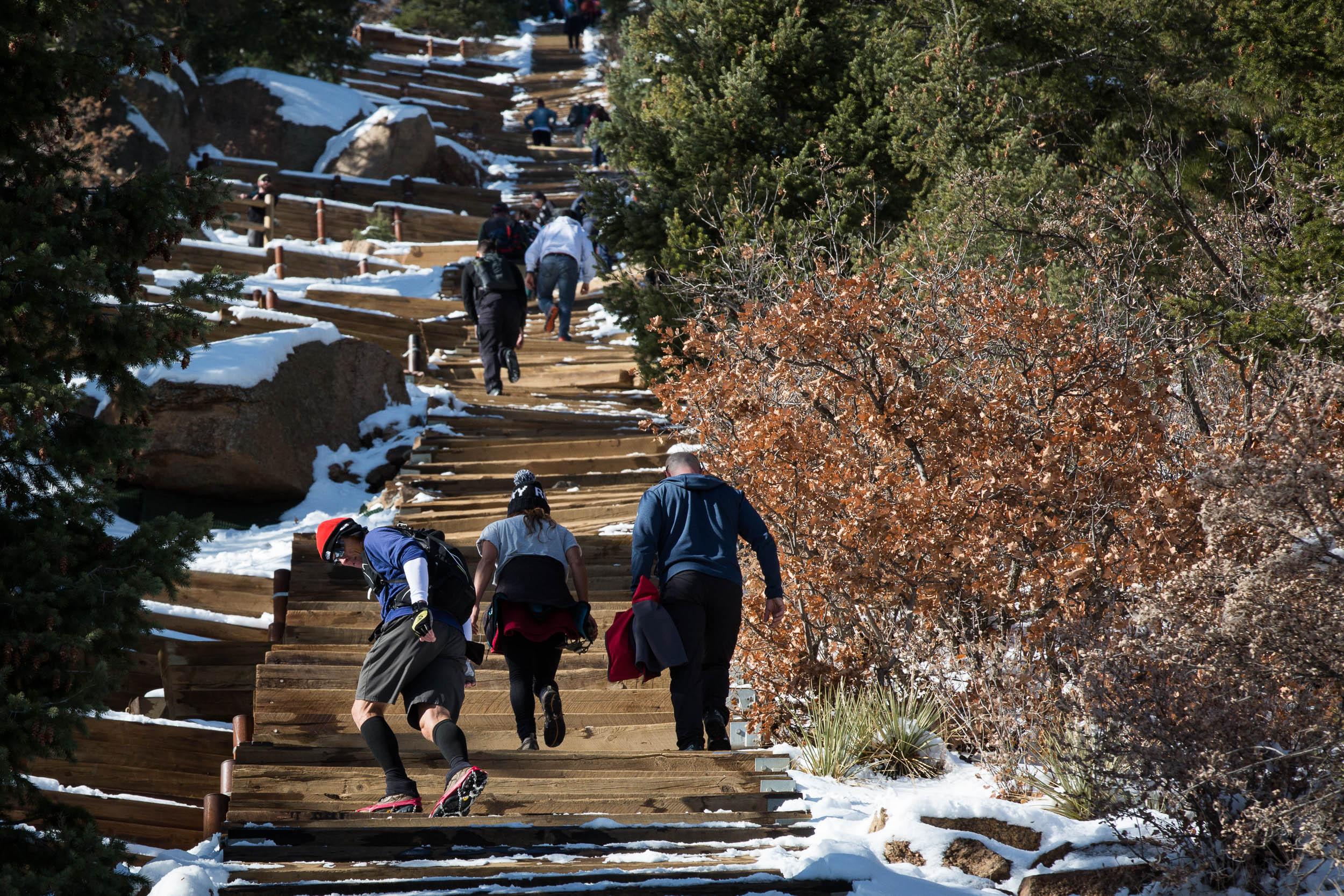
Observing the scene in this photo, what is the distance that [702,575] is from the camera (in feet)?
22.2

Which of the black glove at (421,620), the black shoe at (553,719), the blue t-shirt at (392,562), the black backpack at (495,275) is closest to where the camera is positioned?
the black glove at (421,620)

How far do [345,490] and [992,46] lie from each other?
30.8ft

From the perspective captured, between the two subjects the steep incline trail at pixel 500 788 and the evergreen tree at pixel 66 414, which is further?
the evergreen tree at pixel 66 414

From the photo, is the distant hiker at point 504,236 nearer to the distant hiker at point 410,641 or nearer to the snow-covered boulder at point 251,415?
the snow-covered boulder at point 251,415

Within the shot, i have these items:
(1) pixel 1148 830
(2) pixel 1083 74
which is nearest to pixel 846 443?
(1) pixel 1148 830

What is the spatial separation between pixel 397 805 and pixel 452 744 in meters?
0.36

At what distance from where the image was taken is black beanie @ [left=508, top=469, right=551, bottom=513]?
23.8ft

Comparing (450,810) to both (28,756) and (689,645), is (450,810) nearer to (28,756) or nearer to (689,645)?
(689,645)

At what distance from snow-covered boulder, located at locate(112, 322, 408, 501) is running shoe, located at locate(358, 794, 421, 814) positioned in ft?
26.1

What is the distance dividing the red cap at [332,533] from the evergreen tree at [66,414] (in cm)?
57

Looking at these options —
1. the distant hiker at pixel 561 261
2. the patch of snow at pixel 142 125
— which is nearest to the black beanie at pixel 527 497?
the distant hiker at pixel 561 261

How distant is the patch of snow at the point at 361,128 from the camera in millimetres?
33156

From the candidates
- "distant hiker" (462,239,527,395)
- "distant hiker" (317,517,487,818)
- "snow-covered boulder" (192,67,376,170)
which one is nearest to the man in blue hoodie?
"distant hiker" (317,517,487,818)

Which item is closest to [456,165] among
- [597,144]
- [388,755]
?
[597,144]
